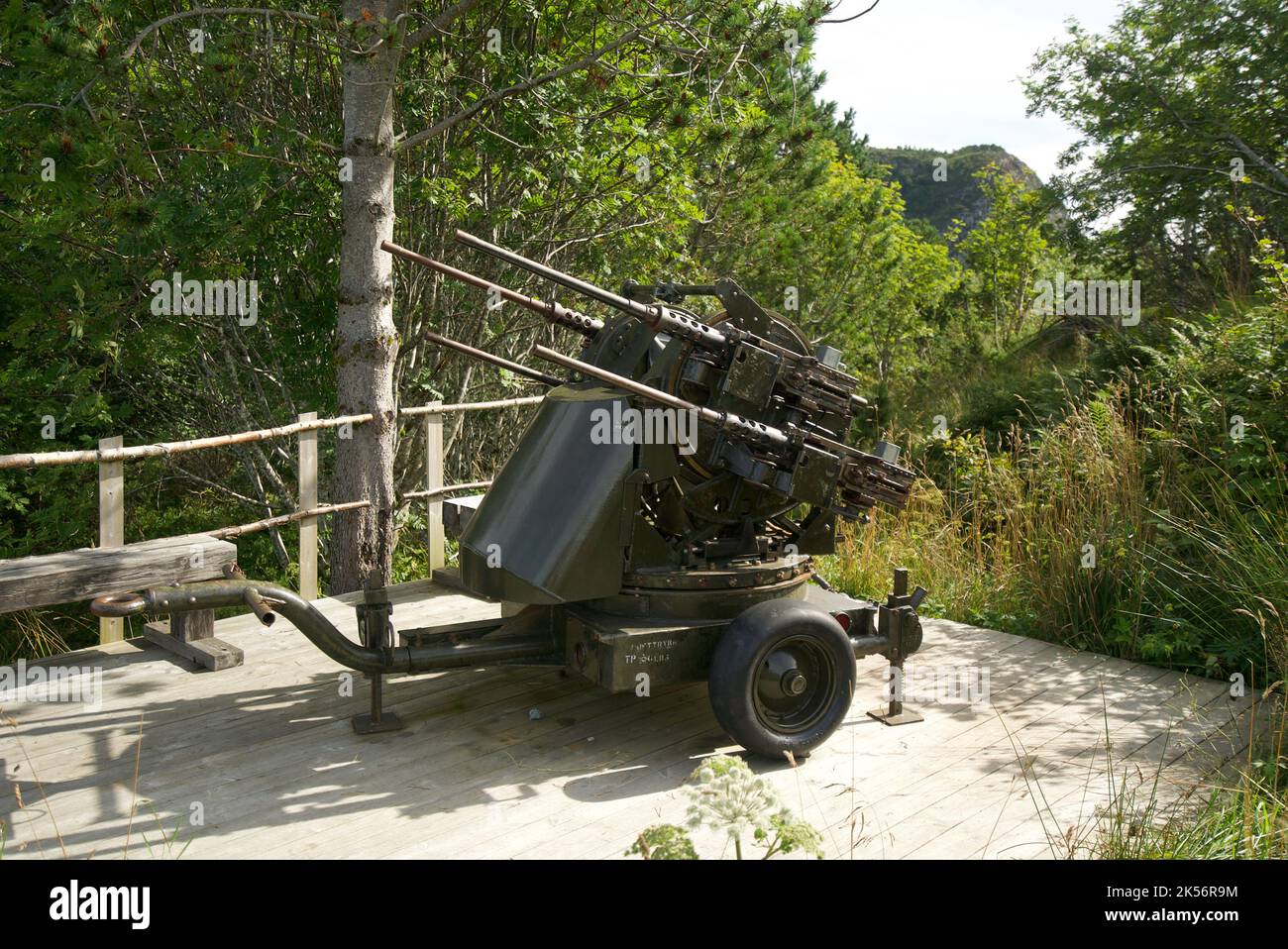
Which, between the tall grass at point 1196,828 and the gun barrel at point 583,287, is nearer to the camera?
the tall grass at point 1196,828

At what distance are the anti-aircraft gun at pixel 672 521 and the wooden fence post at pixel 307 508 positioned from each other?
192cm

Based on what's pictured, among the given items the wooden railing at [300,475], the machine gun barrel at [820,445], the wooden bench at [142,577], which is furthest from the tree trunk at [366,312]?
the machine gun barrel at [820,445]

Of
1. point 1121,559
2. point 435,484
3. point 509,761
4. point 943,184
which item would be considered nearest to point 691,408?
point 509,761

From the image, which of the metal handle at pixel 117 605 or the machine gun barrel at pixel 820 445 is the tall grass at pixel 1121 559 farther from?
the metal handle at pixel 117 605

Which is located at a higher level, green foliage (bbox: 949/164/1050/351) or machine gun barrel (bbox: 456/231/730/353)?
green foliage (bbox: 949/164/1050/351)

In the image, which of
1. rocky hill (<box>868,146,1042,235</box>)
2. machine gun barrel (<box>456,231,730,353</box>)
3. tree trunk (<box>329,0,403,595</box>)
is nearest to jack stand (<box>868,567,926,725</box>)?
machine gun barrel (<box>456,231,730,353</box>)

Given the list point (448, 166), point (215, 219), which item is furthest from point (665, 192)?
point (215, 219)

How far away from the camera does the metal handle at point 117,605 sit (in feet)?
11.4

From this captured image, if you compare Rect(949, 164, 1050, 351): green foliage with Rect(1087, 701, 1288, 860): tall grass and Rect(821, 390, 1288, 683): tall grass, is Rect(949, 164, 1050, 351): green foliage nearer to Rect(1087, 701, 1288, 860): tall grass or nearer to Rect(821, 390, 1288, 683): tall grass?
Rect(821, 390, 1288, 683): tall grass

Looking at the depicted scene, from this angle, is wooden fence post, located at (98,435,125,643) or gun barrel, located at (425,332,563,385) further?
wooden fence post, located at (98,435,125,643)

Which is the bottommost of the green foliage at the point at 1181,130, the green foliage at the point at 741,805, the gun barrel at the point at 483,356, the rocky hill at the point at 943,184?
the green foliage at the point at 741,805

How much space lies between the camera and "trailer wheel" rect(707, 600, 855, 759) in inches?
170

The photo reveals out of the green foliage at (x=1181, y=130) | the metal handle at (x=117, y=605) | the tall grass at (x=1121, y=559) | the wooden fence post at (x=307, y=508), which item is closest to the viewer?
the metal handle at (x=117, y=605)

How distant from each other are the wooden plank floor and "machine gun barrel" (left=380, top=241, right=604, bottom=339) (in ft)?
5.57
